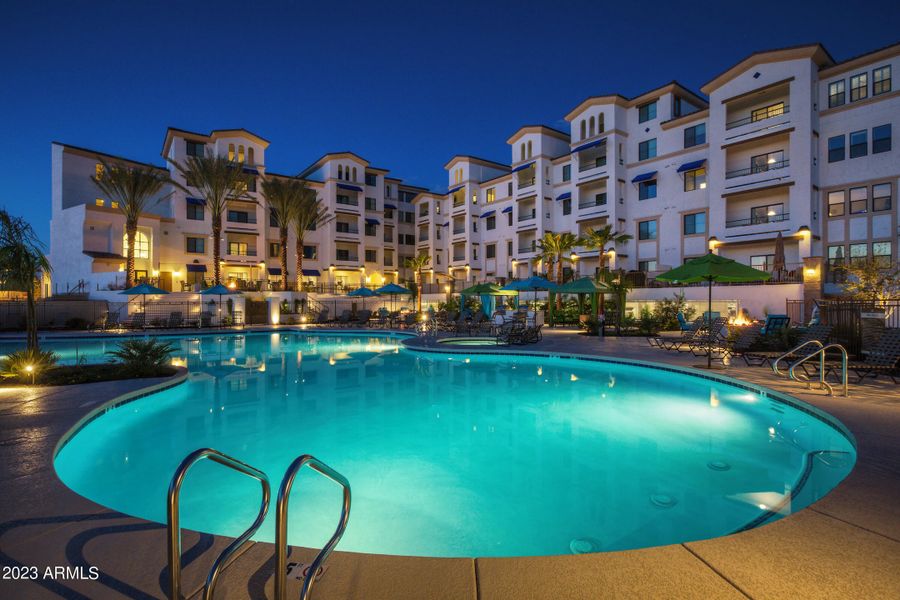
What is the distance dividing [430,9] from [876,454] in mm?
105370

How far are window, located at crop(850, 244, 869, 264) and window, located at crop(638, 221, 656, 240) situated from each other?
36.8ft

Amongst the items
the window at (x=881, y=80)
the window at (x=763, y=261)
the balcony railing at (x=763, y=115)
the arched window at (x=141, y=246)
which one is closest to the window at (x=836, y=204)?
the window at (x=763, y=261)

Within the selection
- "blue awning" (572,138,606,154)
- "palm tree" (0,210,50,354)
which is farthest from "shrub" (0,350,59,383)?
"blue awning" (572,138,606,154)

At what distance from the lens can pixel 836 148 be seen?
25.5 metres

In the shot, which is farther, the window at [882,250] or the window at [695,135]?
the window at [695,135]

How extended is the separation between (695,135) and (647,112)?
15.2 feet

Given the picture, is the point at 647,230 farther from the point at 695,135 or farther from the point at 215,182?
the point at 215,182

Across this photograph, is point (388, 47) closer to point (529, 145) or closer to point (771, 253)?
point (529, 145)

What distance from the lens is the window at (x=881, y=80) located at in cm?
2359

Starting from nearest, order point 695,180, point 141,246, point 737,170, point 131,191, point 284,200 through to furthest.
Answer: point 737,170 → point 131,191 → point 695,180 → point 284,200 → point 141,246

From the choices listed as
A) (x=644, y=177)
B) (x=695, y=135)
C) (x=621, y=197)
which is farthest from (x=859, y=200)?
(x=621, y=197)

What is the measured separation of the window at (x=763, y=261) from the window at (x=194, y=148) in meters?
43.7

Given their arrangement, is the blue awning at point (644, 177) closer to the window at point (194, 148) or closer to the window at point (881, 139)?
the window at point (881, 139)

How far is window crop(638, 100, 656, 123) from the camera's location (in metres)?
34.0
